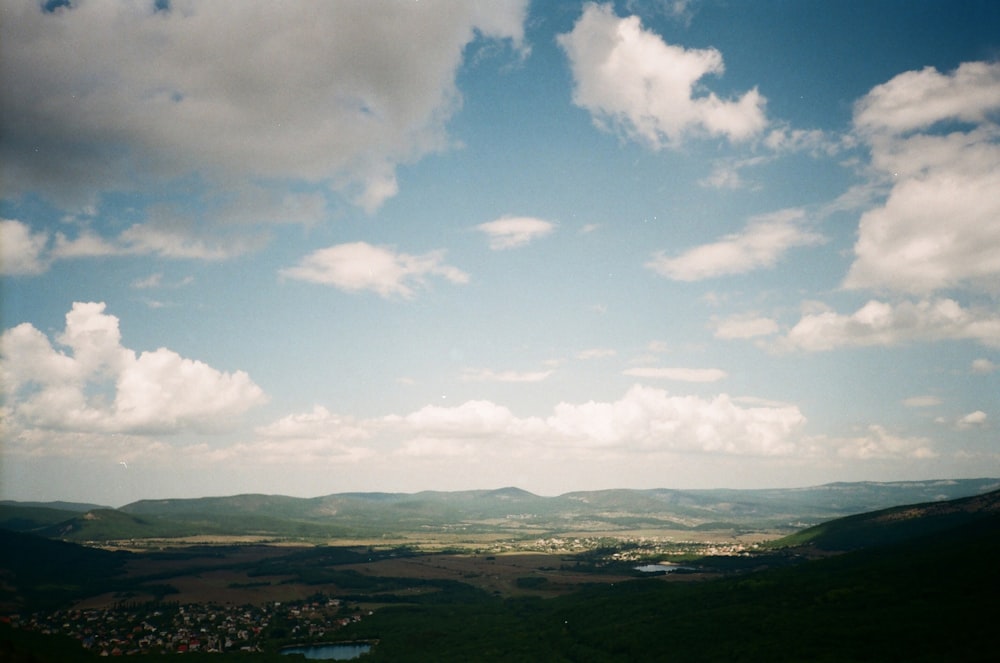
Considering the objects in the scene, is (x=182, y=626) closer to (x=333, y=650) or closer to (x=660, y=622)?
(x=333, y=650)

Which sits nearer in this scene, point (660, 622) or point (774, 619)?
point (774, 619)

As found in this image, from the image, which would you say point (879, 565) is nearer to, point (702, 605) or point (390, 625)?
point (702, 605)

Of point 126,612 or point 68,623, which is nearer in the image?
point 68,623

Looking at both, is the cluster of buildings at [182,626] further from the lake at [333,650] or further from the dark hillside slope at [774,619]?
the dark hillside slope at [774,619]

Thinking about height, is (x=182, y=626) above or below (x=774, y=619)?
below

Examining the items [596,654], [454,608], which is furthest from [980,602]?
[454,608]

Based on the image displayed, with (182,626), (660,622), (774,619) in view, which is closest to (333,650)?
(182,626)
